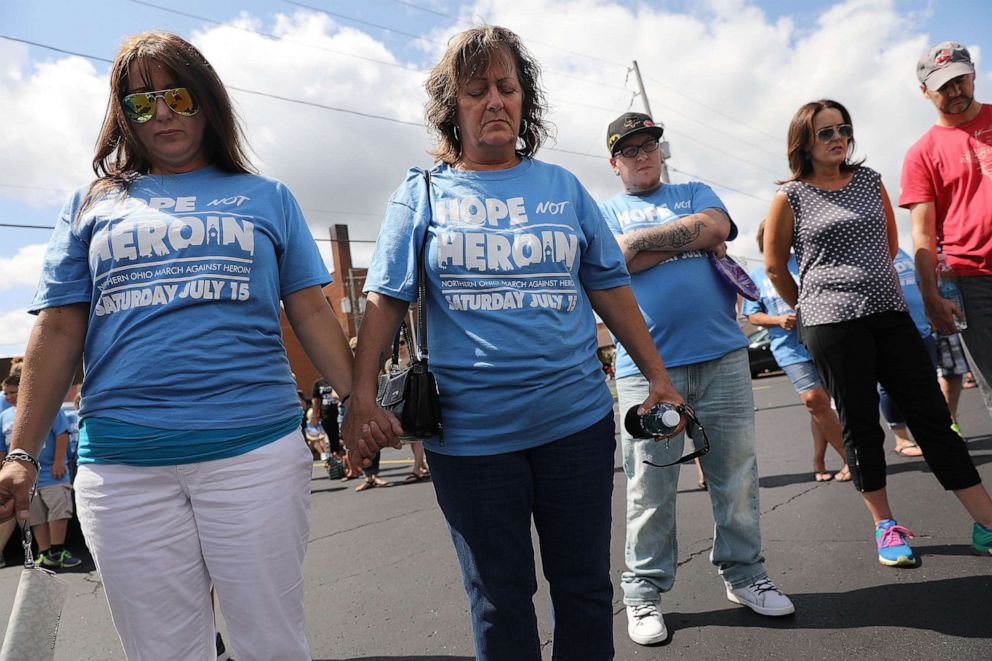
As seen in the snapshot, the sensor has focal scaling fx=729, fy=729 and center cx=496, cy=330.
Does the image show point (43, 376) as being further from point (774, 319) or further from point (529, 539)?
point (774, 319)

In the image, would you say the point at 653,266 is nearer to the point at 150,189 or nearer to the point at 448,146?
the point at 448,146

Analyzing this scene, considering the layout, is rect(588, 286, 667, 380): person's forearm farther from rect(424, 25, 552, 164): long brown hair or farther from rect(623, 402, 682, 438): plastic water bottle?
rect(424, 25, 552, 164): long brown hair

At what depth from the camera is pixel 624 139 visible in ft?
10.2

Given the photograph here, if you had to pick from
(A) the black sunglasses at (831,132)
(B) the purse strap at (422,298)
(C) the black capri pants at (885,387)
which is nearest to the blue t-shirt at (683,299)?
(C) the black capri pants at (885,387)

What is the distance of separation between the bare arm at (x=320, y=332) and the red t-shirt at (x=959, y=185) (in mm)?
2759

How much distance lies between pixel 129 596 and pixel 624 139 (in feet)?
8.01

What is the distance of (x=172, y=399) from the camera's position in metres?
1.72

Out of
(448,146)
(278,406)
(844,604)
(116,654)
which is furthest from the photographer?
(116,654)

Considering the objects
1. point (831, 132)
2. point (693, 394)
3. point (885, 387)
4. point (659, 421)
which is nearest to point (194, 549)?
point (659, 421)

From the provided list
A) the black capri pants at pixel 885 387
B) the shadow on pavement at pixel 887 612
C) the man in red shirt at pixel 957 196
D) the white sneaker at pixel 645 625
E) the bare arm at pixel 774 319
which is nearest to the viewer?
the shadow on pavement at pixel 887 612

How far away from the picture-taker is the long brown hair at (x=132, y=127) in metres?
1.92

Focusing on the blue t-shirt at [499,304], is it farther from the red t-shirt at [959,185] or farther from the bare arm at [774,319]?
the bare arm at [774,319]

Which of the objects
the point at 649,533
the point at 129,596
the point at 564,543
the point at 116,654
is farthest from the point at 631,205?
the point at 116,654

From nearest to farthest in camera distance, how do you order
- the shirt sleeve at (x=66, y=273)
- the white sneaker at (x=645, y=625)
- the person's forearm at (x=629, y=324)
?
the shirt sleeve at (x=66, y=273)
the person's forearm at (x=629, y=324)
the white sneaker at (x=645, y=625)
